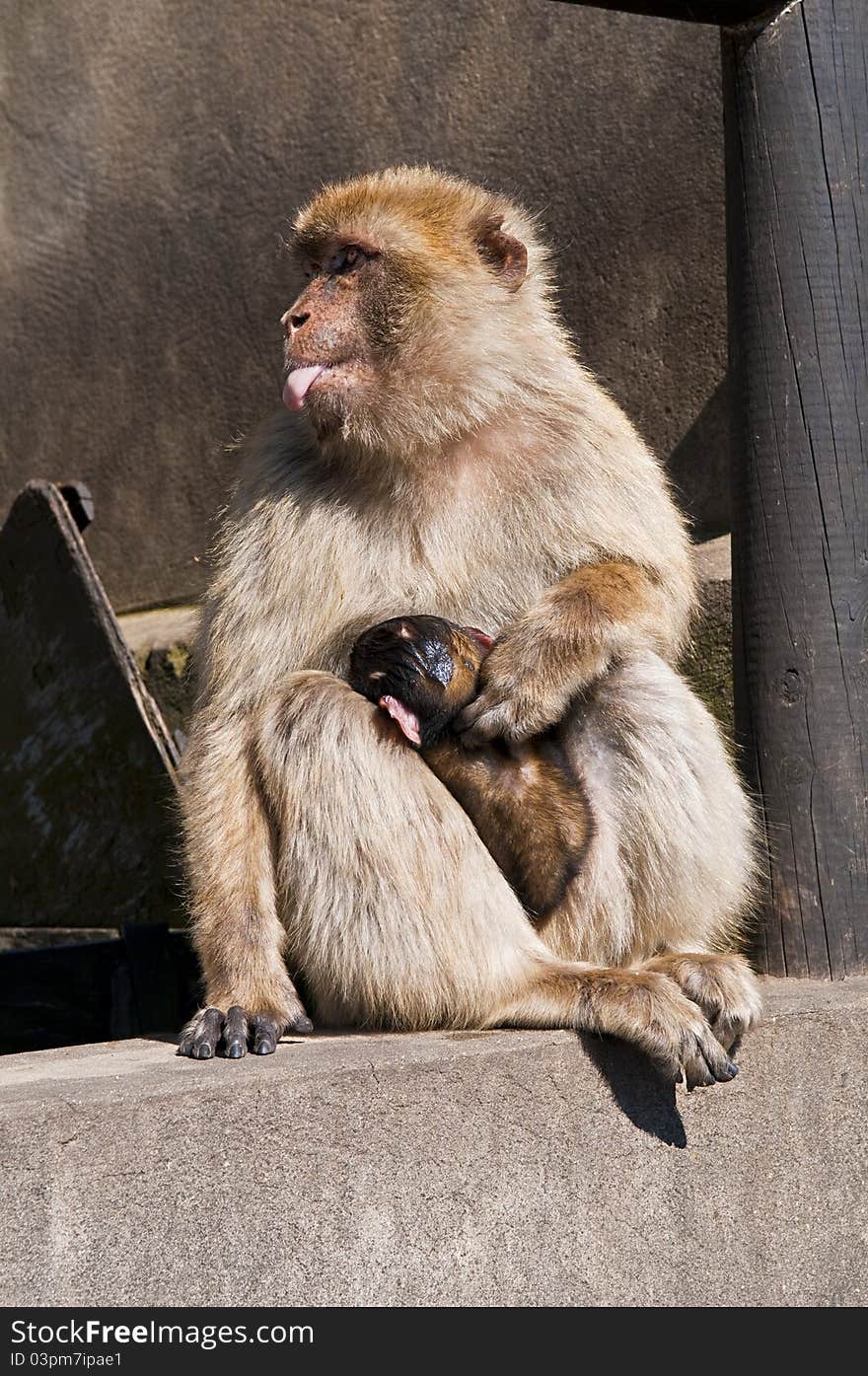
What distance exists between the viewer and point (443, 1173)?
9.22 feet

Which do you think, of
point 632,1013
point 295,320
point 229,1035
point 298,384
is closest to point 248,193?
point 295,320

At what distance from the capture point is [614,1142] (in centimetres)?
299

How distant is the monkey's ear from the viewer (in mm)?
3725

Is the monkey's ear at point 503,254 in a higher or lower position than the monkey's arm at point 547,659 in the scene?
higher

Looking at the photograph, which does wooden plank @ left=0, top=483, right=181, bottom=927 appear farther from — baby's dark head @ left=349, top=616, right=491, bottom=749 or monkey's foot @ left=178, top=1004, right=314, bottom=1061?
monkey's foot @ left=178, top=1004, right=314, bottom=1061

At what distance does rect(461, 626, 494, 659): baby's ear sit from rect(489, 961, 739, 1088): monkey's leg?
0.70m

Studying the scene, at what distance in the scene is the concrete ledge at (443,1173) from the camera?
252cm

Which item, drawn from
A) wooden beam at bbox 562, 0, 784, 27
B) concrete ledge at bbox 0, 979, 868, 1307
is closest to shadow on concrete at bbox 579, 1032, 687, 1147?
concrete ledge at bbox 0, 979, 868, 1307

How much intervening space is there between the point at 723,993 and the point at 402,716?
809 millimetres

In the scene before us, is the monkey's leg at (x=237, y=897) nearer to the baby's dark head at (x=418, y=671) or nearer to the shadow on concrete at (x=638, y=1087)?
the baby's dark head at (x=418, y=671)

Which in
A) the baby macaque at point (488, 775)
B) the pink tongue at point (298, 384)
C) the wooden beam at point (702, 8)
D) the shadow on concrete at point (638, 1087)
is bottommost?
the shadow on concrete at point (638, 1087)

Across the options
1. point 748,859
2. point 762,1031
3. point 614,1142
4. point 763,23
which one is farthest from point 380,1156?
point 763,23

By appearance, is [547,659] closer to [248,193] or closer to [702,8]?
[702,8]

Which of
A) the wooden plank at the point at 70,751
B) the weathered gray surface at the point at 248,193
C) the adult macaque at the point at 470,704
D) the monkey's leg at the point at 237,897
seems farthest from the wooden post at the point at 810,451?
the wooden plank at the point at 70,751
